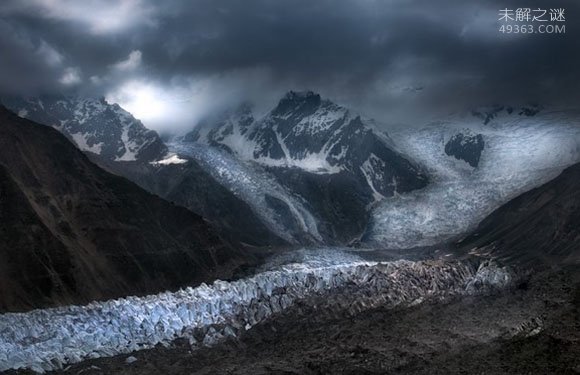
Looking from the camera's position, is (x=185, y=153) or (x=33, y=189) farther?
(x=185, y=153)

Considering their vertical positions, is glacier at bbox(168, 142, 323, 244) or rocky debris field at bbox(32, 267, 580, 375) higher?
glacier at bbox(168, 142, 323, 244)

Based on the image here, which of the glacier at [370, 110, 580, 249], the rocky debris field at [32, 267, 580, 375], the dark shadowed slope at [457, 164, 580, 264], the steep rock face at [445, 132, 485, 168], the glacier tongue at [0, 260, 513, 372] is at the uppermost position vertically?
the steep rock face at [445, 132, 485, 168]

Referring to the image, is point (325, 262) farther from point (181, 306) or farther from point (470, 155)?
point (470, 155)

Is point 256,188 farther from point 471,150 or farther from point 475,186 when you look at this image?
point 471,150

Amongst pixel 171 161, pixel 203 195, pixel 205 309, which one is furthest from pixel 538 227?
pixel 171 161

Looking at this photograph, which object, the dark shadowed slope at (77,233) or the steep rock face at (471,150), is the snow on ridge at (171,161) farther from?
the steep rock face at (471,150)

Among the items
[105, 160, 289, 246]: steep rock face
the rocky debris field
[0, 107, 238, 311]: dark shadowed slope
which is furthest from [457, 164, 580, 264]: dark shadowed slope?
[0, 107, 238, 311]: dark shadowed slope

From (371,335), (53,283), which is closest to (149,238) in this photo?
(53,283)

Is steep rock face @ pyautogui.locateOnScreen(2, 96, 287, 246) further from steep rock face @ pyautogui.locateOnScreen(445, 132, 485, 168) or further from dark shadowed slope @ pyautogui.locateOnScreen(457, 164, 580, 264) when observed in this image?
steep rock face @ pyautogui.locateOnScreen(445, 132, 485, 168)
